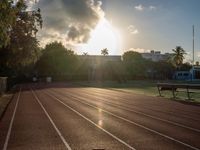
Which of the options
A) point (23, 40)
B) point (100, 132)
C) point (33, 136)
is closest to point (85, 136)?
point (100, 132)

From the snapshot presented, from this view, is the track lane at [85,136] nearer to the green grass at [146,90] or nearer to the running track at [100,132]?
the running track at [100,132]

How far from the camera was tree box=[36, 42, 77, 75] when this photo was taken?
10931cm

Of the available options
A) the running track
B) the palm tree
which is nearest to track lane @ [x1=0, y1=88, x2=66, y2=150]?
the running track

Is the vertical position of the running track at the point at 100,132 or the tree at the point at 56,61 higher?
the tree at the point at 56,61

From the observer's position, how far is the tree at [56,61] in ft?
359

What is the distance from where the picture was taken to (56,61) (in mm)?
109938

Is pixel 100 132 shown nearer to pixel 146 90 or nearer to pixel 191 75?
pixel 146 90

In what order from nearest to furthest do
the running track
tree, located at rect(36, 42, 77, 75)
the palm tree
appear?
the running track, tree, located at rect(36, 42, 77, 75), the palm tree

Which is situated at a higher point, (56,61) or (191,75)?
(56,61)

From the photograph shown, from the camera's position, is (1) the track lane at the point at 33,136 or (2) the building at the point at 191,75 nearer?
(1) the track lane at the point at 33,136

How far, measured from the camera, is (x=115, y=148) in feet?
31.7

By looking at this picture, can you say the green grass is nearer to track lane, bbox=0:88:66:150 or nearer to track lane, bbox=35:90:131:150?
track lane, bbox=35:90:131:150

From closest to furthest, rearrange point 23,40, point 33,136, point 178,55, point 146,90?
point 33,136
point 23,40
point 146,90
point 178,55

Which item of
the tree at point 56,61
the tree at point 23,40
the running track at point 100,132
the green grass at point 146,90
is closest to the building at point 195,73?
the tree at point 56,61
